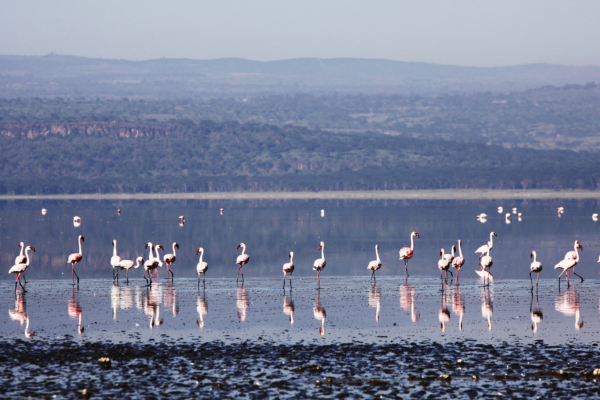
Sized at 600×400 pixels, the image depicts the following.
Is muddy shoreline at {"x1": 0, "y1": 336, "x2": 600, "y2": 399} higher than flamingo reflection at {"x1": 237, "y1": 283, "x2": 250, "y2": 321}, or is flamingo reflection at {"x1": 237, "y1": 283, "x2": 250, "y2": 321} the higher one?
muddy shoreline at {"x1": 0, "y1": 336, "x2": 600, "y2": 399}

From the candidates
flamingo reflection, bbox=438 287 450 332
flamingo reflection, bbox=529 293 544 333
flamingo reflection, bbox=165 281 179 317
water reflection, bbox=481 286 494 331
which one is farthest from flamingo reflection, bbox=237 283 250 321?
flamingo reflection, bbox=529 293 544 333

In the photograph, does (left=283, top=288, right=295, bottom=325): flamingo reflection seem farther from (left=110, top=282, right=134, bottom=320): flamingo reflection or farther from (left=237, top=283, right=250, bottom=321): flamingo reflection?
(left=110, top=282, right=134, bottom=320): flamingo reflection

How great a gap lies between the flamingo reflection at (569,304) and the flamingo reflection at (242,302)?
885 centimetres

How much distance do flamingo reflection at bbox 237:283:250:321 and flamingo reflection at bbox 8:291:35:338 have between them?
561cm

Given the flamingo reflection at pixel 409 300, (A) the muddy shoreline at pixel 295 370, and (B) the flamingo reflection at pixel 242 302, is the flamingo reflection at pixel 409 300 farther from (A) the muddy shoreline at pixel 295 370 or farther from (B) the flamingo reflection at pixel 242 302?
(B) the flamingo reflection at pixel 242 302

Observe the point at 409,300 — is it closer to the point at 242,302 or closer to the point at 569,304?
the point at 569,304

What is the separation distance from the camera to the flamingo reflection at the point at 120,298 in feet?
85.0

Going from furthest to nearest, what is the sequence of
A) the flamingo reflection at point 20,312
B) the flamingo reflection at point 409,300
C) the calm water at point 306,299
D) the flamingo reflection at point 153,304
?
the flamingo reflection at point 409,300, the flamingo reflection at point 153,304, the flamingo reflection at point 20,312, the calm water at point 306,299

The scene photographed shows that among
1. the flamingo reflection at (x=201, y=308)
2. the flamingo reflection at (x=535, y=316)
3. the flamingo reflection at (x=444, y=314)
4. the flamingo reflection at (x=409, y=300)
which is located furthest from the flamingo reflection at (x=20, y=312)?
the flamingo reflection at (x=535, y=316)

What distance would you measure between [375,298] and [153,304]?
6.98 metres

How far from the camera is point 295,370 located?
57.4 feet

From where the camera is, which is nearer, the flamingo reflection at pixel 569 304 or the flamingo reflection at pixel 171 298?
the flamingo reflection at pixel 569 304

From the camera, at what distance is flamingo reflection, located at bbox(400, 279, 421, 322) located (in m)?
24.1

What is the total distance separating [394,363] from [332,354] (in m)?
1.57
